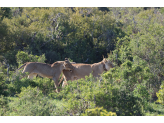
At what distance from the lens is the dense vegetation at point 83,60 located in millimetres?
7988

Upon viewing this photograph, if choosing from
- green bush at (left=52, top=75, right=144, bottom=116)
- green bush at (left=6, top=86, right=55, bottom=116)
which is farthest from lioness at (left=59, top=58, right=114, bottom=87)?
green bush at (left=6, top=86, right=55, bottom=116)

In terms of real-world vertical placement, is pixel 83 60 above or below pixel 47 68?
above

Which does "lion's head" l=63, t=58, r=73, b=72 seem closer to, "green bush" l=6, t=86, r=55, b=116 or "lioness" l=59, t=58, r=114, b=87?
"lioness" l=59, t=58, r=114, b=87

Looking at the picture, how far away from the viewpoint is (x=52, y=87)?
1212cm

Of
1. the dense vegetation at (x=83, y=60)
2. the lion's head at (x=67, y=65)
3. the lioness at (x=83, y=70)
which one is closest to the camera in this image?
the dense vegetation at (x=83, y=60)

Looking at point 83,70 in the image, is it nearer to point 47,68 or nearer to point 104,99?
point 47,68

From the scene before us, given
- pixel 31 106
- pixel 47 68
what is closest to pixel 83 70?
pixel 47 68

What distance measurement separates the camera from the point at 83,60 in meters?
19.1

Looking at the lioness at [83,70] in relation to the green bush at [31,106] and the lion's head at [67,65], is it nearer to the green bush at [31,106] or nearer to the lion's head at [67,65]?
the lion's head at [67,65]

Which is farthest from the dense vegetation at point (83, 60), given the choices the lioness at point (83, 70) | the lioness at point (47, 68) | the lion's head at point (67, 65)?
the lion's head at point (67, 65)

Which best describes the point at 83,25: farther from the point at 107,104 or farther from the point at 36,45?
the point at 107,104

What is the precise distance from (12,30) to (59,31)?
415 cm

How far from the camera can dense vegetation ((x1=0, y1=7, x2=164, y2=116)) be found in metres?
7.99

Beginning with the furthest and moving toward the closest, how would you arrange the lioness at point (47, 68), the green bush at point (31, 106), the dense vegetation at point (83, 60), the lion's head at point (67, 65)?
the lion's head at point (67, 65) < the lioness at point (47, 68) < the dense vegetation at point (83, 60) < the green bush at point (31, 106)
